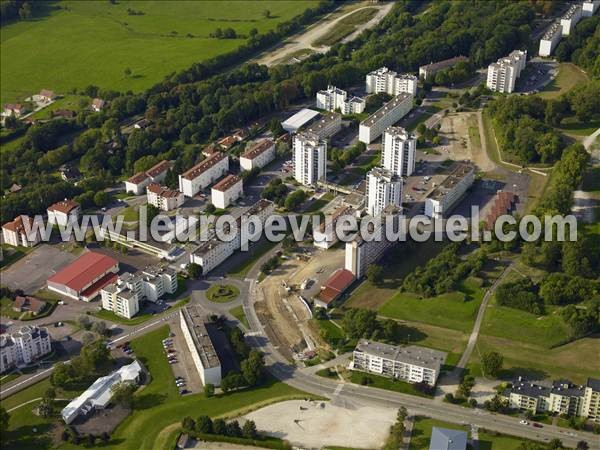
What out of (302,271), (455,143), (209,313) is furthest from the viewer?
(455,143)

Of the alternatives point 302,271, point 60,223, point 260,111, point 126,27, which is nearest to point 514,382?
point 302,271

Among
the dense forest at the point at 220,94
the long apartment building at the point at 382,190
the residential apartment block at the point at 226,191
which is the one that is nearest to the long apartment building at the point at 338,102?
the dense forest at the point at 220,94

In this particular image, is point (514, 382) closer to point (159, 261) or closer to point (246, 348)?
point (246, 348)

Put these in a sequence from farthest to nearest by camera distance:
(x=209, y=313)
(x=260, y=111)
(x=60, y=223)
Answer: (x=260, y=111) < (x=60, y=223) < (x=209, y=313)

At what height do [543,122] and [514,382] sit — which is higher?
[543,122]

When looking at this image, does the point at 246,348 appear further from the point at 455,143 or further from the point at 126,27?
the point at 126,27

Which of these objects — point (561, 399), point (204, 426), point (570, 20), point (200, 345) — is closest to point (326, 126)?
point (200, 345)

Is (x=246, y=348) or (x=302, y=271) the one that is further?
(x=302, y=271)
